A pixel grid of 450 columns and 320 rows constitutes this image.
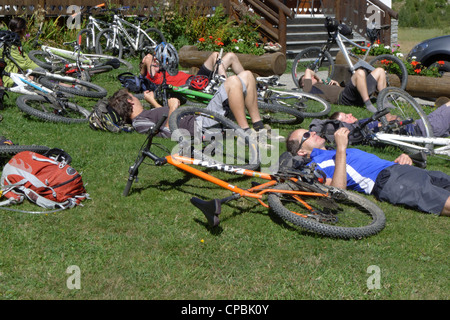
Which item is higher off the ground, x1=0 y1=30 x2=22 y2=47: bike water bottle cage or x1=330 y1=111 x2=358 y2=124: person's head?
x1=0 y1=30 x2=22 y2=47: bike water bottle cage

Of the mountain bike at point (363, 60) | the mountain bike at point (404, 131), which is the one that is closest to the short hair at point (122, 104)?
the mountain bike at point (404, 131)

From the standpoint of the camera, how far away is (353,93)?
9312 millimetres

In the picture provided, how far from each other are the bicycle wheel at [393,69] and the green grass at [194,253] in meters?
6.08

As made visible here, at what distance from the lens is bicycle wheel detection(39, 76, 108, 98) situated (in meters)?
7.98

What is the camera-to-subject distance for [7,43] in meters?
7.89

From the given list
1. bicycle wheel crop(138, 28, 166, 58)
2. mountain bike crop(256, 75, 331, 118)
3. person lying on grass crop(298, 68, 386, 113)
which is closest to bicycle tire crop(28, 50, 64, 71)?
bicycle wheel crop(138, 28, 166, 58)

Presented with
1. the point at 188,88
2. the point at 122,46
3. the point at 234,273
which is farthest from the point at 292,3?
the point at 234,273

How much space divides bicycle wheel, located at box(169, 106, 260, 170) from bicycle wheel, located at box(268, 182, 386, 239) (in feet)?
3.34

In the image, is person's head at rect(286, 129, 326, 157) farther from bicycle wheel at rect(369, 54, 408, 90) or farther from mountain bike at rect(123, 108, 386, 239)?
bicycle wheel at rect(369, 54, 408, 90)

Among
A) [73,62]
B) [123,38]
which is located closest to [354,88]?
[73,62]

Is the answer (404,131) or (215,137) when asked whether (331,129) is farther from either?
(215,137)

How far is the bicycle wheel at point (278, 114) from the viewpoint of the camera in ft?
24.1

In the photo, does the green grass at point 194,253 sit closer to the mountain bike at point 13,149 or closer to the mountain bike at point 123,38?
the mountain bike at point 13,149
